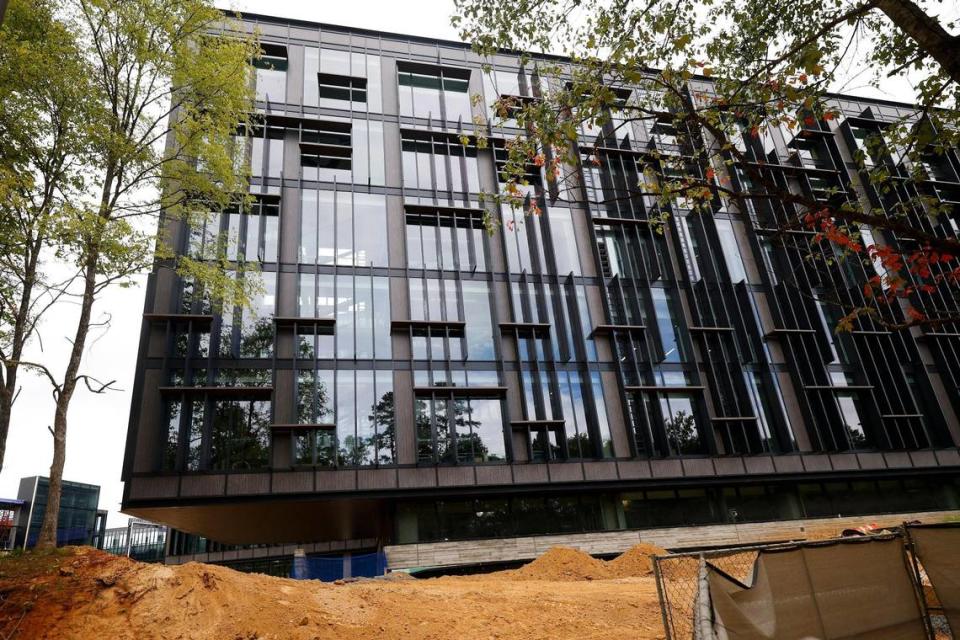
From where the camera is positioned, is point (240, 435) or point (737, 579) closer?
point (737, 579)

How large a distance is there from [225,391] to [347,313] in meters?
5.63

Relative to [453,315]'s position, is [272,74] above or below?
above

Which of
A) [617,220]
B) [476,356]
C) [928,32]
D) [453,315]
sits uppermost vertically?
[617,220]

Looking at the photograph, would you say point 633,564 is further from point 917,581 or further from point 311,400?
point 311,400

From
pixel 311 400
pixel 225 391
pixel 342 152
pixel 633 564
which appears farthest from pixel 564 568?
pixel 342 152

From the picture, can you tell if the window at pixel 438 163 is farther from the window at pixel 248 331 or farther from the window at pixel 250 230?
the window at pixel 248 331

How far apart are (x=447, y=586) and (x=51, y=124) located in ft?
46.3

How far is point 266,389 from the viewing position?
21.2 meters

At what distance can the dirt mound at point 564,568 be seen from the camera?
1738 cm

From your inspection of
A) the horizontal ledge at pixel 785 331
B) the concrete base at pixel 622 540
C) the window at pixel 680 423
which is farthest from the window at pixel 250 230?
the horizontal ledge at pixel 785 331

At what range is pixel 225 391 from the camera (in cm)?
2084

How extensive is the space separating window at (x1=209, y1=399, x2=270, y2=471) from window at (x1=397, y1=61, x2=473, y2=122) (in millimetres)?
16923

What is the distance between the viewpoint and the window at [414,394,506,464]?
22125 mm

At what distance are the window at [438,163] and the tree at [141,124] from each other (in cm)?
1276
